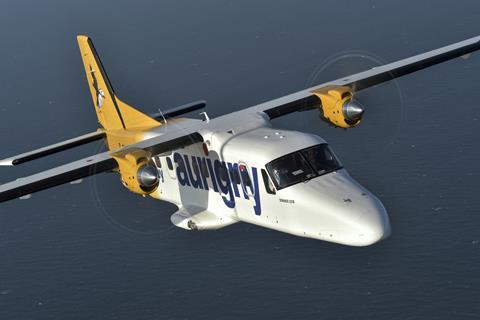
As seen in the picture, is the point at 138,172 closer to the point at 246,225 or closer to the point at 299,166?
the point at 299,166

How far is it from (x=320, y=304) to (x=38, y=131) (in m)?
53.8

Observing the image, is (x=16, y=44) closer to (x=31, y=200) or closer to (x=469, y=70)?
(x=31, y=200)

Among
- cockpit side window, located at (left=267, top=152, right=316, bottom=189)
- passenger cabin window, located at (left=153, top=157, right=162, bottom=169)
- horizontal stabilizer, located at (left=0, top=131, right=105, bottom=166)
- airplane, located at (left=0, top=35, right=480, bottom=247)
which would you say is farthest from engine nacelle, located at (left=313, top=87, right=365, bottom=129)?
horizontal stabilizer, located at (left=0, top=131, right=105, bottom=166)

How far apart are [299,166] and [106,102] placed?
637 inches

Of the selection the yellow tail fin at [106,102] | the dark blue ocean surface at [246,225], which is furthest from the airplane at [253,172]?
the dark blue ocean surface at [246,225]

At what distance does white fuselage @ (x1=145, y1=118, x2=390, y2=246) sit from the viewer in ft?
103

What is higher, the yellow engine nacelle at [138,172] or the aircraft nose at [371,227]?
the yellow engine nacelle at [138,172]

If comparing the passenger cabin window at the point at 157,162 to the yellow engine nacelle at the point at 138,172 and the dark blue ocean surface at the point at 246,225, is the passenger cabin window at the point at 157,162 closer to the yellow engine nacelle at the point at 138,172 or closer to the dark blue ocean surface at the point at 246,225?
the yellow engine nacelle at the point at 138,172

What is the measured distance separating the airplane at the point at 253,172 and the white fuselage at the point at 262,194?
0.04 m

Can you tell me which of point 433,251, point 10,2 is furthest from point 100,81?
point 10,2

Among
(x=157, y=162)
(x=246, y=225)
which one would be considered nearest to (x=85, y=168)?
(x=157, y=162)

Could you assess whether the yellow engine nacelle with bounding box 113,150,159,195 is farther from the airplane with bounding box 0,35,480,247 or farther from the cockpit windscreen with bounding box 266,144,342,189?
the cockpit windscreen with bounding box 266,144,342,189

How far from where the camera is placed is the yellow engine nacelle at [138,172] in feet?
112

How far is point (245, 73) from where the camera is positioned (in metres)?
122
